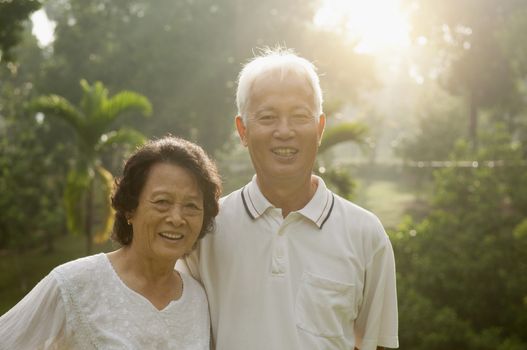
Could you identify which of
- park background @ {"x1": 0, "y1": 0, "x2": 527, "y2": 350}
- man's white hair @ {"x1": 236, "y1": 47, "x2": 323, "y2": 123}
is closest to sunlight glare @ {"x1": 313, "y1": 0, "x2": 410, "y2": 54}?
park background @ {"x1": 0, "y1": 0, "x2": 527, "y2": 350}

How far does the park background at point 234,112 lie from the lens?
393 inches

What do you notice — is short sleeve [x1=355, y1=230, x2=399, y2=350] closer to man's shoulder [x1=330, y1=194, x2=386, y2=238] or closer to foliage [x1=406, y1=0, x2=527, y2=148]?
man's shoulder [x1=330, y1=194, x2=386, y2=238]

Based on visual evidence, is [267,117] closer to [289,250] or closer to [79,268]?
[289,250]

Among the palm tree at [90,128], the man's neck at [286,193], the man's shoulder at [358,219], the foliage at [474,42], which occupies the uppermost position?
the foliage at [474,42]

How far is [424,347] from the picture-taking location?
8.62 meters

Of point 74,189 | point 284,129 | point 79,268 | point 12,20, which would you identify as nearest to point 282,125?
point 284,129

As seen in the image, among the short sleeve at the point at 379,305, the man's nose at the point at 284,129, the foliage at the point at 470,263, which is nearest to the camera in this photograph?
the man's nose at the point at 284,129

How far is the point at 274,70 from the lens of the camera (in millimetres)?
2861

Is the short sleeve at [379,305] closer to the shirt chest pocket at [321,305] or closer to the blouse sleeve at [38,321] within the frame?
the shirt chest pocket at [321,305]

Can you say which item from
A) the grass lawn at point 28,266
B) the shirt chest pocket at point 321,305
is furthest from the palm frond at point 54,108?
the shirt chest pocket at point 321,305

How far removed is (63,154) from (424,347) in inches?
688

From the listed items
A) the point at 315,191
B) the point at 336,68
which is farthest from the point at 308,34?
the point at 315,191

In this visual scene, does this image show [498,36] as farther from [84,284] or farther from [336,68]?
[84,284]

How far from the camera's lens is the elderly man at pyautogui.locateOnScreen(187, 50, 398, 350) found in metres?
2.71
